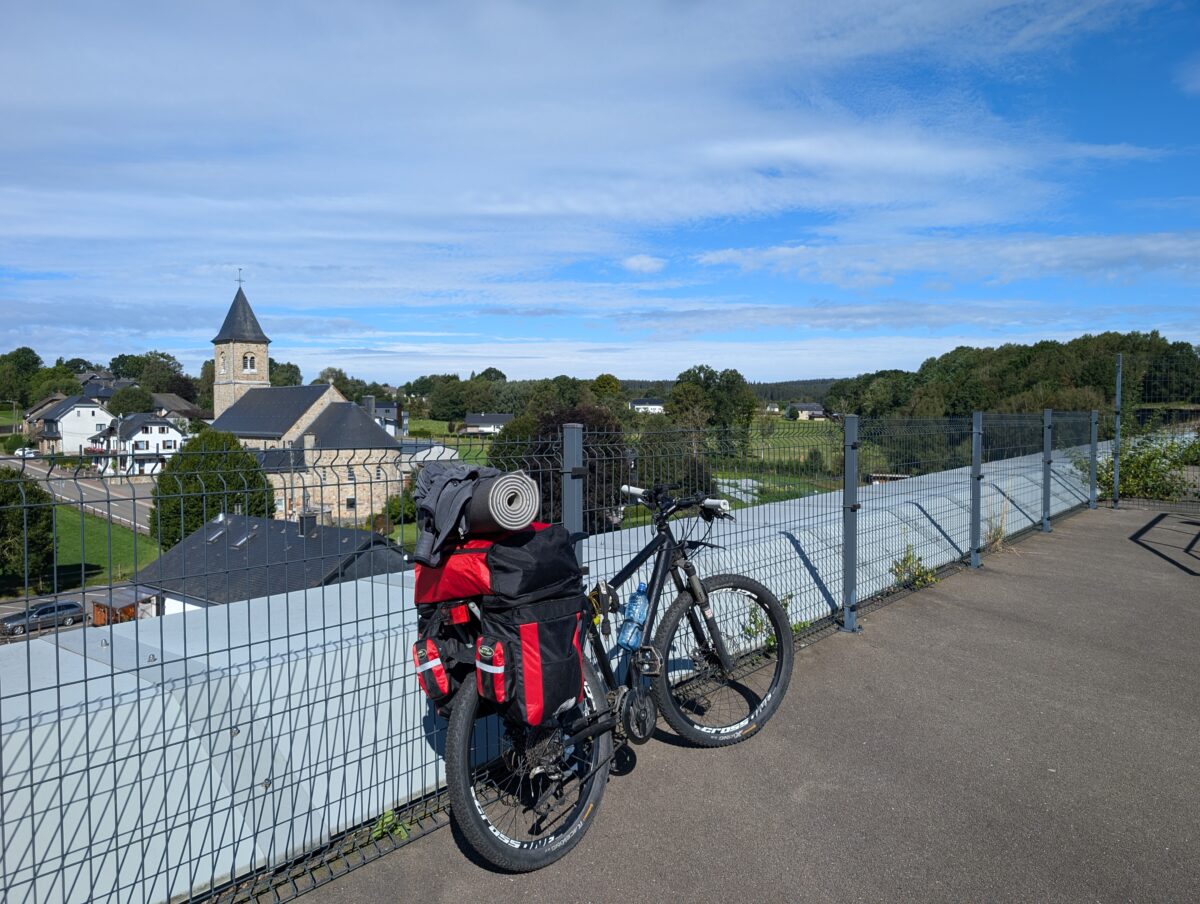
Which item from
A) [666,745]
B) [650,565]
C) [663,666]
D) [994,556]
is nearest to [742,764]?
[666,745]

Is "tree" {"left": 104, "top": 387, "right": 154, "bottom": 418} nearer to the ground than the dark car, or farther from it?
farther from it

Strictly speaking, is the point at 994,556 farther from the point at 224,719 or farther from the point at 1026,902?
the point at 224,719

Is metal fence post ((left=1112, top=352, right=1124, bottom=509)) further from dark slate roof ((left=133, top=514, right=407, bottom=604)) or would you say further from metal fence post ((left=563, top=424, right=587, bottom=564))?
dark slate roof ((left=133, top=514, right=407, bottom=604))

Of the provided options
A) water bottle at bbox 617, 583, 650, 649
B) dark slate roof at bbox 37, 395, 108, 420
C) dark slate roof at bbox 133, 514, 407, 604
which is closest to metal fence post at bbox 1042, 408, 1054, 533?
water bottle at bbox 617, 583, 650, 649

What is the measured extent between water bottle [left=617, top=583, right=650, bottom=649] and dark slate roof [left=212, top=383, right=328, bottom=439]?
6551 centimetres

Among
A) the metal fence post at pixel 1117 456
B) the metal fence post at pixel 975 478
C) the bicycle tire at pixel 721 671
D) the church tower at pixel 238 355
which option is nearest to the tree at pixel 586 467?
the bicycle tire at pixel 721 671

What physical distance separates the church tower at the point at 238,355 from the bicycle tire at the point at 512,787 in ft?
283

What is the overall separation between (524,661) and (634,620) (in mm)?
1128

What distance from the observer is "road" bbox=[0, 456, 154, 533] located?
2.29m

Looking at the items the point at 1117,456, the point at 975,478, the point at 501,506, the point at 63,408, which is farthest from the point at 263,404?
the point at 501,506

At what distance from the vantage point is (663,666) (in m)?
3.92

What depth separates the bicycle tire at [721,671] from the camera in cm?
407

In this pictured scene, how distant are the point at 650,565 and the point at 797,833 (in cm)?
139

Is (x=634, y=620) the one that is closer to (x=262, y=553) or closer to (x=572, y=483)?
(x=572, y=483)
